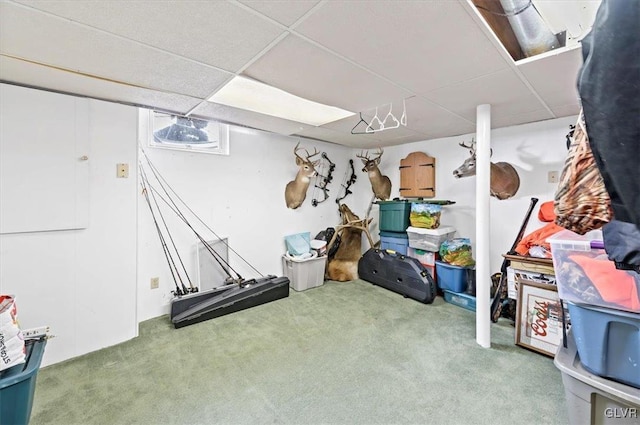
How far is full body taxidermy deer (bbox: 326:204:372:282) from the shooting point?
4.03 metres

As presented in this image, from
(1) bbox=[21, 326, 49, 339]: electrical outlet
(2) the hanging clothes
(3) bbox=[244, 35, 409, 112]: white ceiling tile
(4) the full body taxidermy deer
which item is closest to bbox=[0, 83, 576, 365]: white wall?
(4) the full body taxidermy deer

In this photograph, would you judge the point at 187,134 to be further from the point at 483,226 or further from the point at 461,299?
the point at 461,299

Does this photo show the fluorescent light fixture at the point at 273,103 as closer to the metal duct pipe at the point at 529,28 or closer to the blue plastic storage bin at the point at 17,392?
the metal duct pipe at the point at 529,28

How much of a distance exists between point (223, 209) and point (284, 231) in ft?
3.15

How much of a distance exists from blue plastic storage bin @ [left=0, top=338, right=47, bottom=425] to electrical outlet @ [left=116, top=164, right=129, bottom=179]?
1521mm

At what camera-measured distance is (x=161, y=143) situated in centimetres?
285

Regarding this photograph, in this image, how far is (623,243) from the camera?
25.6 inches

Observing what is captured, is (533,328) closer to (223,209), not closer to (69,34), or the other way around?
(223,209)

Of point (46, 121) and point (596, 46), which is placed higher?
point (46, 121)

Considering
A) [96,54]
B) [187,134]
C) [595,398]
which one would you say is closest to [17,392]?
[96,54]

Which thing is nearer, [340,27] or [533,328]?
[340,27]

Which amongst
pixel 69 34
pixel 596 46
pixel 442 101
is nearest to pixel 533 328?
pixel 442 101

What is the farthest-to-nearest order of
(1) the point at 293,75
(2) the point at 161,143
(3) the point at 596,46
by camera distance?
(2) the point at 161,143, (1) the point at 293,75, (3) the point at 596,46

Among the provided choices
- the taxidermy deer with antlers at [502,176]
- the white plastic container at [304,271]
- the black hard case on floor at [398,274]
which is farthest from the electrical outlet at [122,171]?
the taxidermy deer with antlers at [502,176]
